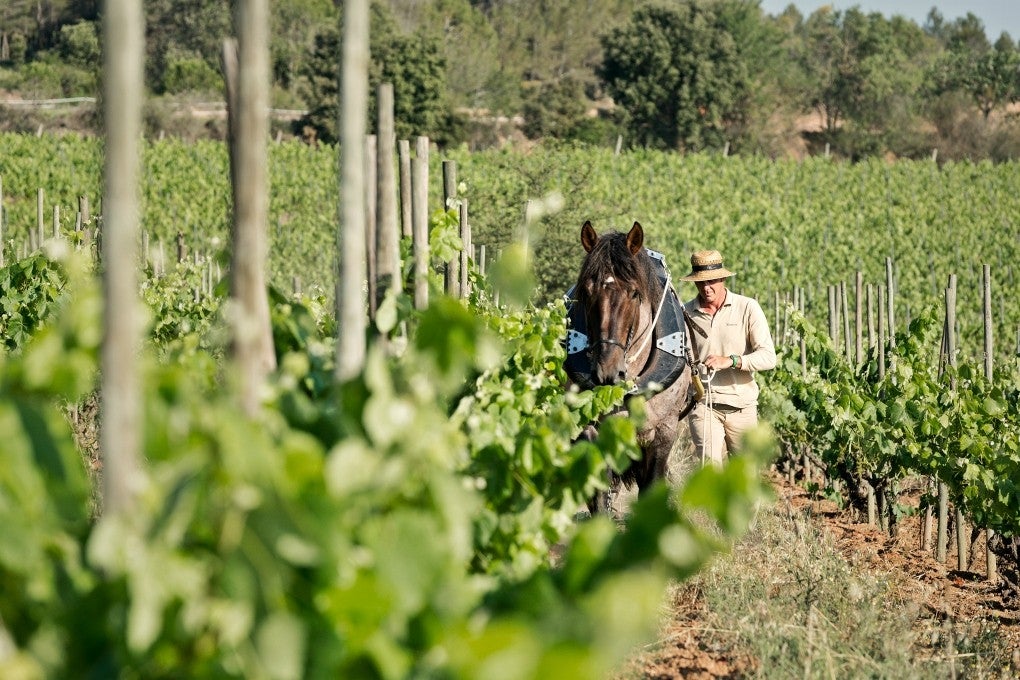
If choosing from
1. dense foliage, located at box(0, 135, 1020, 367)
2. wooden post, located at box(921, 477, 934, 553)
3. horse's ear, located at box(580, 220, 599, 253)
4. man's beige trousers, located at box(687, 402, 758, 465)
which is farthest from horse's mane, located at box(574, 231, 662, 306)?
dense foliage, located at box(0, 135, 1020, 367)

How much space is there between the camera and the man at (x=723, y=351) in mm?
7234

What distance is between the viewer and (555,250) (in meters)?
16.5

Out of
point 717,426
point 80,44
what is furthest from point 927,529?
point 80,44

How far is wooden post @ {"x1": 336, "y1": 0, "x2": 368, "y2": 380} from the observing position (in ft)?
8.14

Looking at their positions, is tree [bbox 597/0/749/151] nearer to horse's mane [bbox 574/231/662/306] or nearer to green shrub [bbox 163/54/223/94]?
green shrub [bbox 163/54/223/94]

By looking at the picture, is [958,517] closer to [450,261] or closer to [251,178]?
[450,261]

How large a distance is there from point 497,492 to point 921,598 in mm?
4088

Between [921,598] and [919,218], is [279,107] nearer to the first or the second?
[919,218]

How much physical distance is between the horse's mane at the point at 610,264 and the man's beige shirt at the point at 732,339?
1.18 metres

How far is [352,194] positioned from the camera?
2541 millimetres

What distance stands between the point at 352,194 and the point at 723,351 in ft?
16.9

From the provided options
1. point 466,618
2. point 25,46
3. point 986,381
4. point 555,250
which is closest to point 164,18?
point 25,46

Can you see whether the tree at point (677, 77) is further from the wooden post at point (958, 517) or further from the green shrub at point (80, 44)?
the wooden post at point (958, 517)

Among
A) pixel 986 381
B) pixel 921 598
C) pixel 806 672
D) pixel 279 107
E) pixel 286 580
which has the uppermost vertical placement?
pixel 279 107
